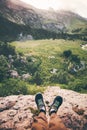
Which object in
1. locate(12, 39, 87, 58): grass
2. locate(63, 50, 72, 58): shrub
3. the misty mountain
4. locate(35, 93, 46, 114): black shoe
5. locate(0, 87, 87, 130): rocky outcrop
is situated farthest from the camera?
the misty mountain

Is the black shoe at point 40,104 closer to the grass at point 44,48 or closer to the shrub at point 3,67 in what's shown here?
the shrub at point 3,67

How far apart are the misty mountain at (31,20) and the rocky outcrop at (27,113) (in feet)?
163

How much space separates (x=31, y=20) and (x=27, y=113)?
338 ft

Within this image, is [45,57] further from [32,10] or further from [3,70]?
[32,10]

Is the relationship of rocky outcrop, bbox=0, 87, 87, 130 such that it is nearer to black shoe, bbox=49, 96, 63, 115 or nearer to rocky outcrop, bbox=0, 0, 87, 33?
black shoe, bbox=49, 96, 63, 115

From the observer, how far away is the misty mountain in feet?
276

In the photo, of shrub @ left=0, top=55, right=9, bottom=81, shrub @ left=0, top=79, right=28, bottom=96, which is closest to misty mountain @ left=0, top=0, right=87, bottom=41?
shrub @ left=0, top=55, right=9, bottom=81

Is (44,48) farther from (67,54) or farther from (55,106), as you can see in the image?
(55,106)

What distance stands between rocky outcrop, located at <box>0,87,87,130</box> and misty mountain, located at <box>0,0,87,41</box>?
49.5 metres

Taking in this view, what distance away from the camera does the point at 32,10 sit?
13862 centimetres

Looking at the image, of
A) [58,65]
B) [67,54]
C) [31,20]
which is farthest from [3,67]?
[31,20]

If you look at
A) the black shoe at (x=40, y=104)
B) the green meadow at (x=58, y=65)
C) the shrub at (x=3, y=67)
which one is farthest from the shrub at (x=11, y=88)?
the black shoe at (x=40, y=104)

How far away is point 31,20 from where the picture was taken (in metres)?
124

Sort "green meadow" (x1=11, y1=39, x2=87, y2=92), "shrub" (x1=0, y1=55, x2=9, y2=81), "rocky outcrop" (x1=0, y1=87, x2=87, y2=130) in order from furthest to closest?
1. "green meadow" (x1=11, y1=39, x2=87, y2=92)
2. "shrub" (x1=0, y1=55, x2=9, y2=81)
3. "rocky outcrop" (x1=0, y1=87, x2=87, y2=130)
